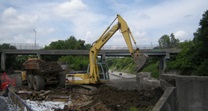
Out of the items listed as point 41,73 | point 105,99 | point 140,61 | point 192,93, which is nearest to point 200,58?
point 41,73

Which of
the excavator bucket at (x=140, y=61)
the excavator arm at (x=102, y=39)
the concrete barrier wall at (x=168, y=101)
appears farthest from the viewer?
the excavator arm at (x=102, y=39)

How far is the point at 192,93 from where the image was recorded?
9.88 m

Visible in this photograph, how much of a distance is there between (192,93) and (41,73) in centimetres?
1655

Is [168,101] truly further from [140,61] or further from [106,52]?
[106,52]

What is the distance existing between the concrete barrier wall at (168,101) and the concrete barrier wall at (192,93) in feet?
0.61

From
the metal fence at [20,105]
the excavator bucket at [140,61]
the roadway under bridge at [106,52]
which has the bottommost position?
the metal fence at [20,105]

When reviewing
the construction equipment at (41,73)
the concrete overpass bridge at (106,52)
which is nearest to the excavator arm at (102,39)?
the construction equipment at (41,73)

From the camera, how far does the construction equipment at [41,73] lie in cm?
2412

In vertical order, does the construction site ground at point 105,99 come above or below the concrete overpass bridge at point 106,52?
below

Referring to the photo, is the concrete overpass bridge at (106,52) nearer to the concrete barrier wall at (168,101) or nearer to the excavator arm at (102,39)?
the excavator arm at (102,39)

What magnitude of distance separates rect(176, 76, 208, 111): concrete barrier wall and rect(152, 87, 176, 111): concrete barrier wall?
19 centimetres

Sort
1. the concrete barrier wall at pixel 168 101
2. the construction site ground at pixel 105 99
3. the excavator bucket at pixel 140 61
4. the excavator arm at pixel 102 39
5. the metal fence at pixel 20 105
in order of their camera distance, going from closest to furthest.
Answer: the metal fence at pixel 20 105 < the concrete barrier wall at pixel 168 101 < the construction site ground at pixel 105 99 < the excavator bucket at pixel 140 61 < the excavator arm at pixel 102 39

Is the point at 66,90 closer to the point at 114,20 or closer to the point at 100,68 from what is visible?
the point at 100,68

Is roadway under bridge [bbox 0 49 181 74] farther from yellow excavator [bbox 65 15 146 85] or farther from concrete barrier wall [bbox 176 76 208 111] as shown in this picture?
concrete barrier wall [bbox 176 76 208 111]
